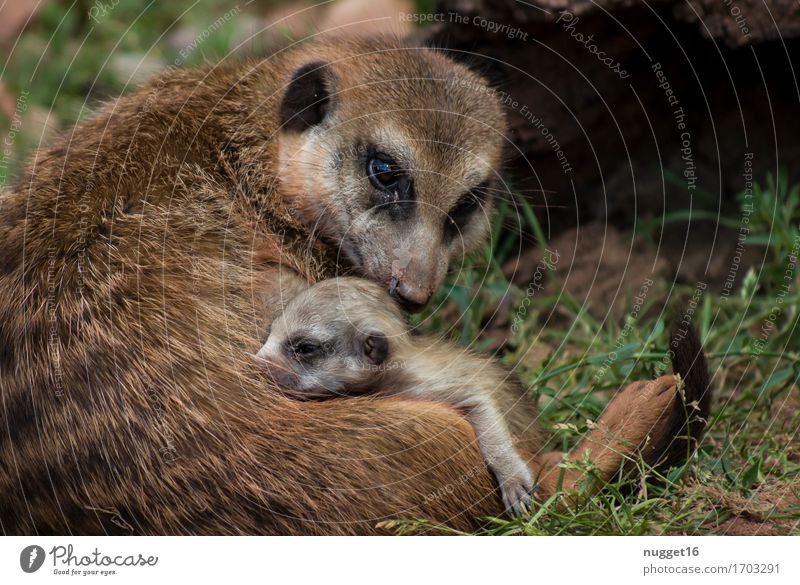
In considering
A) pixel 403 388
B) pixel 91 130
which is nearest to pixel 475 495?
pixel 403 388

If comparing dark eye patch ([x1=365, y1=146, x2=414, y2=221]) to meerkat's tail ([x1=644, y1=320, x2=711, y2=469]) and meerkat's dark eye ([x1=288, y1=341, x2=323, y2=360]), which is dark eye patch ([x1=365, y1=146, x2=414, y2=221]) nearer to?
meerkat's dark eye ([x1=288, y1=341, x2=323, y2=360])

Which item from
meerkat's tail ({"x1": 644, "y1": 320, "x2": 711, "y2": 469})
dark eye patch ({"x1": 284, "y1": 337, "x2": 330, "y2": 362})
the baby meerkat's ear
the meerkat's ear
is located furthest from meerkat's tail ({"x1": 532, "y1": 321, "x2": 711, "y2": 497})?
the meerkat's ear

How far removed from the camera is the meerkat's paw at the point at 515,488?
325 centimetres

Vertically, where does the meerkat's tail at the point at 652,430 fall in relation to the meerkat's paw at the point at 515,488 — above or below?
above

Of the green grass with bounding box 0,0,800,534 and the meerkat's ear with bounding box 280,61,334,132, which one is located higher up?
the meerkat's ear with bounding box 280,61,334,132

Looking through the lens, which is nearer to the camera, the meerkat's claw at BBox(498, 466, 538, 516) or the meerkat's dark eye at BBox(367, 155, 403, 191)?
the meerkat's claw at BBox(498, 466, 538, 516)

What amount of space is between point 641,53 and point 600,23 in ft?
1.35

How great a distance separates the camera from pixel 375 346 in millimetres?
3359

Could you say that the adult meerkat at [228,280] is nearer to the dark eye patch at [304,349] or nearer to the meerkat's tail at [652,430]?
the meerkat's tail at [652,430]

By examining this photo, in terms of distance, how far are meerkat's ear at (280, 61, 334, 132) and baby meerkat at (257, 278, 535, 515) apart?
67cm

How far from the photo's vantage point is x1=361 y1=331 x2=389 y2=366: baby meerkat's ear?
3.35 metres

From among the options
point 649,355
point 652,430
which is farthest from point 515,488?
point 649,355
